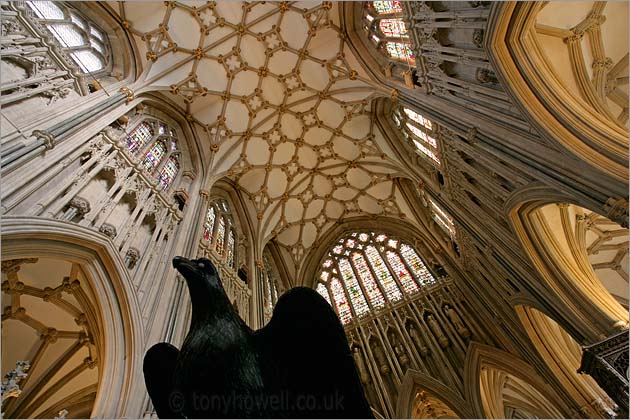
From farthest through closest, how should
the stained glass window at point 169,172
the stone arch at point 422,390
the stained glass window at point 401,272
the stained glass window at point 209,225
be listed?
the stained glass window at point 401,272
the stained glass window at point 209,225
the stone arch at point 422,390
the stained glass window at point 169,172

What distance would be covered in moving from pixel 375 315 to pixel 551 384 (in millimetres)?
6086

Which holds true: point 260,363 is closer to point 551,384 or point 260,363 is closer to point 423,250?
point 551,384

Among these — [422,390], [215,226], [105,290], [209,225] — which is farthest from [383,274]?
[105,290]

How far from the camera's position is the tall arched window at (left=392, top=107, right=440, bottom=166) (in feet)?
37.2

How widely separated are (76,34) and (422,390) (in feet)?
48.7

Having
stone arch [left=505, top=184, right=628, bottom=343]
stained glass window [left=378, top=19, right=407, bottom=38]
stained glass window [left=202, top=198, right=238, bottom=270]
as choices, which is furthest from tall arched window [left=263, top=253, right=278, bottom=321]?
stained glass window [left=378, top=19, right=407, bottom=38]

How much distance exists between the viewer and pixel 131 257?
756 cm

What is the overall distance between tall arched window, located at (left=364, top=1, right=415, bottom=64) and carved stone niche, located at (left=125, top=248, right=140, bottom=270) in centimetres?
953

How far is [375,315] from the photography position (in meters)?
14.2

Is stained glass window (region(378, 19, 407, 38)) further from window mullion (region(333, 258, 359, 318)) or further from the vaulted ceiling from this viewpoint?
Result: window mullion (region(333, 258, 359, 318))

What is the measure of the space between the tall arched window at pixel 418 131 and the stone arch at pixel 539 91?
3963mm

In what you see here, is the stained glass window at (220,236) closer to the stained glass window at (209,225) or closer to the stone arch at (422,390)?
the stained glass window at (209,225)

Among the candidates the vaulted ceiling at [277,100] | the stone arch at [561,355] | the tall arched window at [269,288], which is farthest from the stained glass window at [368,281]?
the stone arch at [561,355]

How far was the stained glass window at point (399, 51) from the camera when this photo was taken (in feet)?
37.2
